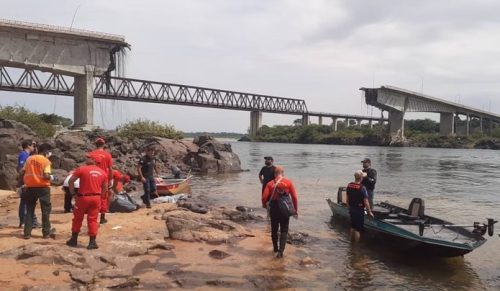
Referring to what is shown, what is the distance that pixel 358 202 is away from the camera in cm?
1168

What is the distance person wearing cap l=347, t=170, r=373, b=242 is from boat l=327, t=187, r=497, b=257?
Result: 1.33 ft

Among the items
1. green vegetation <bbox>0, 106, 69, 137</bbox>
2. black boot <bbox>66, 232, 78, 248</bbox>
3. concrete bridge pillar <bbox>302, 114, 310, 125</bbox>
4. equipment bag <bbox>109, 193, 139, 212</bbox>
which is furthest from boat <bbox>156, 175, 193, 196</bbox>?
concrete bridge pillar <bbox>302, 114, 310, 125</bbox>

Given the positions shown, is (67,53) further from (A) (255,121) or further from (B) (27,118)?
(A) (255,121)

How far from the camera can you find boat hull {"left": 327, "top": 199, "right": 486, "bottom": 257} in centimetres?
1023

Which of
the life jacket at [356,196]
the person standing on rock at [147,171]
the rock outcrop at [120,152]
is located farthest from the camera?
the rock outcrop at [120,152]

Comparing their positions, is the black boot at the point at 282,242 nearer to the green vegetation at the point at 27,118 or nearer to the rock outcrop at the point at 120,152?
the rock outcrop at the point at 120,152

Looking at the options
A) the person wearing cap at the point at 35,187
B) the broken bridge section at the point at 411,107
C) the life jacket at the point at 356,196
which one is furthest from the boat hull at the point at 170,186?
the broken bridge section at the point at 411,107

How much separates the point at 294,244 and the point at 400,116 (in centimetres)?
10387

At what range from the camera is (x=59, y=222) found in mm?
11703

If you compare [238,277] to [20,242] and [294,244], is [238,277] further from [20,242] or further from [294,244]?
[20,242]

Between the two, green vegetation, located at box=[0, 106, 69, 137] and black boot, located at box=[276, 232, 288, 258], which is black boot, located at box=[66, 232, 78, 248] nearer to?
black boot, located at box=[276, 232, 288, 258]

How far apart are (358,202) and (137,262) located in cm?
549

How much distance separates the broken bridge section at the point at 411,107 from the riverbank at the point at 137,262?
94418 mm

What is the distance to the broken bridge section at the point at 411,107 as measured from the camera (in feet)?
333
